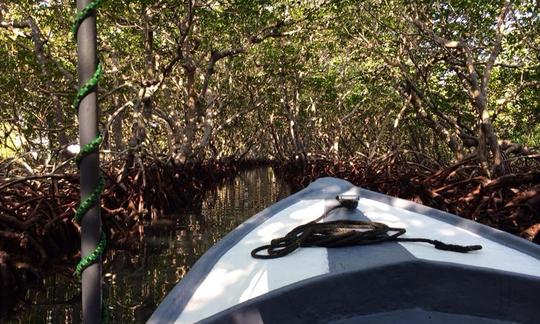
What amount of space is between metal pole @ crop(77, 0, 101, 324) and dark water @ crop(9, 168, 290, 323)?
8.74 feet

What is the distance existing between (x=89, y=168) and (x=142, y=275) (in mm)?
3950

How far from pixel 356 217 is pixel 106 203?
4644 mm

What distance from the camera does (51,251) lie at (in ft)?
16.7

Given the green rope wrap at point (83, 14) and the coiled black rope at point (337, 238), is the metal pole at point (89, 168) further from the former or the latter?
the coiled black rope at point (337, 238)

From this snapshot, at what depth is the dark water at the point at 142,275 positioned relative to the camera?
361 cm

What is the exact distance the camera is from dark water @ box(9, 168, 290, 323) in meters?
3.61

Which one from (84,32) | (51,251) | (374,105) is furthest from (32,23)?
(374,105)

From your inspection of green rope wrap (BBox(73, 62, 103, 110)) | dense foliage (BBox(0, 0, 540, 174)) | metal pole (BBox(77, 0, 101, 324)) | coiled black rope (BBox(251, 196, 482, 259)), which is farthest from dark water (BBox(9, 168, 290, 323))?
green rope wrap (BBox(73, 62, 103, 110))

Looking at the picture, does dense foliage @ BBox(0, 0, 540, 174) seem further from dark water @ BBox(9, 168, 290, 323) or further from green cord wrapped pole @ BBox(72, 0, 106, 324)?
green cord wrapped pole @ BBox(72, 0, 106, 324)

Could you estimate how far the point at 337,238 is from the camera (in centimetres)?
206

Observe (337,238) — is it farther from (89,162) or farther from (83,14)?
(83,14)

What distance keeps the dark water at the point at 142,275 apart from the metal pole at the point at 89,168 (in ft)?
8.74

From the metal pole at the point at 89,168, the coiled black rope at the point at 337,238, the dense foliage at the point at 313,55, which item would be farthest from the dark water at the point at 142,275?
→ the metal pole at the point at 89,168

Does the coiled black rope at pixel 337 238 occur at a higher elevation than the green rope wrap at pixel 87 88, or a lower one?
lower
